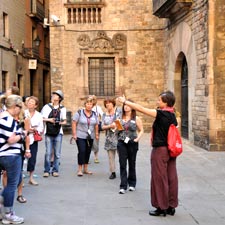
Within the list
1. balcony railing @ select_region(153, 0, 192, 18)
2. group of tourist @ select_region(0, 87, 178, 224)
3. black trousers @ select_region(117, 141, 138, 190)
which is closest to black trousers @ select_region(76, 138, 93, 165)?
group of tourist @ select_region(0, 87, 178, 224)

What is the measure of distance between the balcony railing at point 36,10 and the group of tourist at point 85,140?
1941 centimetres

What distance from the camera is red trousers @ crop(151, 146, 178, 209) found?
579 centimetres

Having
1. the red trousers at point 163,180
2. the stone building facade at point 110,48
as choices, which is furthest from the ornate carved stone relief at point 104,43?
the red trousers at point 163,180

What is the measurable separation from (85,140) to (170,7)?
7.81m

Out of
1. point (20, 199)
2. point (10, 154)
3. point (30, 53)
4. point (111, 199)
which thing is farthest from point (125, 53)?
point (10, 154)

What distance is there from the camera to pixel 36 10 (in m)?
28.6

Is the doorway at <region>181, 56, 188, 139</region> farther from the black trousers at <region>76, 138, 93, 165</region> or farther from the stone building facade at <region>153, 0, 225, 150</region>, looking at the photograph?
the black trousers at <region>76, 138, 93, 165</region>

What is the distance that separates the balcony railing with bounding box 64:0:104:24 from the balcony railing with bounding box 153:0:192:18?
3174 mm

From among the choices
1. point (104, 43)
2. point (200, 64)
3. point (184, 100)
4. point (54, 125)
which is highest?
point (104, 43)

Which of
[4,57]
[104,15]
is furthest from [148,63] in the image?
[4,57]

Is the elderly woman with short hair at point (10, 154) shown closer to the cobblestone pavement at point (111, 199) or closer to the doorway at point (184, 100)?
the cobblestone pavement at point (111, 199)

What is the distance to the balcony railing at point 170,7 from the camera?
13.9 m

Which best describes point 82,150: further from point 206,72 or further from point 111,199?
point 206,72

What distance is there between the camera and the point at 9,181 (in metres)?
5.51
